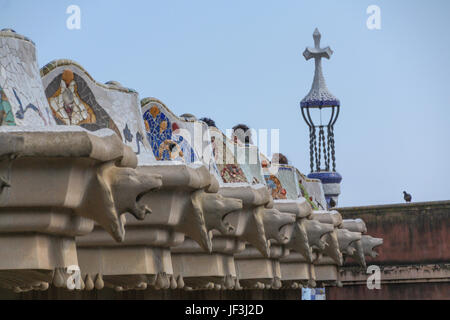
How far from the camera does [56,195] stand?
6961mm

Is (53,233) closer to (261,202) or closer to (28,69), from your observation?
(28,69)

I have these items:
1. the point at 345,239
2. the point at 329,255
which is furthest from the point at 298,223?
the point at 345,239

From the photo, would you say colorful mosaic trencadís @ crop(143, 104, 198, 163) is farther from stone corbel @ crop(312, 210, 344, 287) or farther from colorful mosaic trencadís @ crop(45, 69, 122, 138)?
stone corbel @ crop(312, 210, 344, 287)

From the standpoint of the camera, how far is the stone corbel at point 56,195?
6711mm

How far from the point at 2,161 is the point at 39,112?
2.08 m

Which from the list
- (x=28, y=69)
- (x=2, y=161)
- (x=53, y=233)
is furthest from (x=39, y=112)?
(x=2, y=161)

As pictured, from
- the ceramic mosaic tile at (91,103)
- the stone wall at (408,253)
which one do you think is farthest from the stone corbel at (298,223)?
the stone wall at (408,253)

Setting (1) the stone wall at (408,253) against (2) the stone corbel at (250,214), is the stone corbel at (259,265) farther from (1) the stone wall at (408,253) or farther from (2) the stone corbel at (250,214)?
(1) the stone wall at (408,253)

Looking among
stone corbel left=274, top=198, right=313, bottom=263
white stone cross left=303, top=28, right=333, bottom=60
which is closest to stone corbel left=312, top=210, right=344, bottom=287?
stone corbel left=274, top=198, right=313, bottom=263

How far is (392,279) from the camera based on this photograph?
27.3 meters

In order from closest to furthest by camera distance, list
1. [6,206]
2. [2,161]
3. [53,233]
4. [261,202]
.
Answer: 1. [2,161]
2. [6,206]
3. [53,233]
4. [261,202]

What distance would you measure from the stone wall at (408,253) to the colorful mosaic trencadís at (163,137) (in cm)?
1535

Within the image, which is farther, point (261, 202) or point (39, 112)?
point (261, 202)
